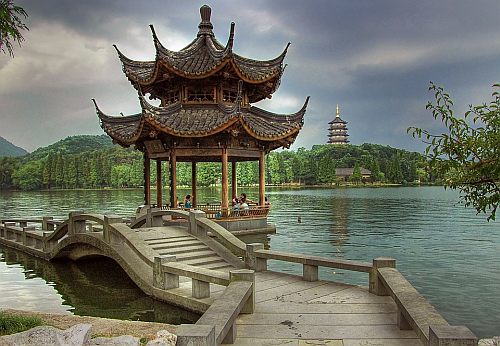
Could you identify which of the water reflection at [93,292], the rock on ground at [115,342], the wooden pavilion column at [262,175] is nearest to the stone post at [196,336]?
the rock on ground at [115,342]

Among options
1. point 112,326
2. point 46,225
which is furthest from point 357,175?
point 112,326

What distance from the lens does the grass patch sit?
7520mm

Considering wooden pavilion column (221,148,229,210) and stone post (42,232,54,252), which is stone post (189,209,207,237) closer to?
wooden pavilion column (221,148,229,210)

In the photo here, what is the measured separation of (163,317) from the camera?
10156 mm

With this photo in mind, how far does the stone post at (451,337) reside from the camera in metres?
4.67

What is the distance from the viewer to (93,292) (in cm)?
1324

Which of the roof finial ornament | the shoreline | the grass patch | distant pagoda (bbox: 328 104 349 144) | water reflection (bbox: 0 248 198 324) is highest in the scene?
distant pagoda (bbox: 328 104 349 144)

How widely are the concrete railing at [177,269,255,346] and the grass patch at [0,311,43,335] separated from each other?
3.35m

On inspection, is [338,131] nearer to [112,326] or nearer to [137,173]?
[137,173]

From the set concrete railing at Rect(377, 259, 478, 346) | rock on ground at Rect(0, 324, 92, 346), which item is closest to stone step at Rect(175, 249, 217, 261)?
concrete railing at Rect(377, 259, 478, 346)

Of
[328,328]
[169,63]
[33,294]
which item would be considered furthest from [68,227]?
[328,328]

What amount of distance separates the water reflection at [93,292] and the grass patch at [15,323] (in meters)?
2.83

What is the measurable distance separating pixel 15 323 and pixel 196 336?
174 inches

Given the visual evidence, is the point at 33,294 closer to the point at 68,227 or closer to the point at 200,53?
the point at 68,227
